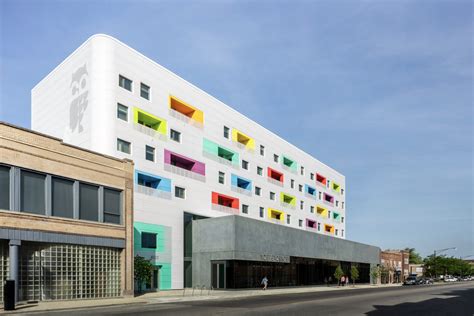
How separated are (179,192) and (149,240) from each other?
6699 millimetres

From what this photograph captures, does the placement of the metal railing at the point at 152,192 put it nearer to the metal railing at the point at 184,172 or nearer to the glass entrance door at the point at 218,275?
the metal railing at the point at 184,172

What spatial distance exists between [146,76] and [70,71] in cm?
718

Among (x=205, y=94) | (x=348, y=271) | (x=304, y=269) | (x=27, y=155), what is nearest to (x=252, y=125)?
(x=205, y=94)

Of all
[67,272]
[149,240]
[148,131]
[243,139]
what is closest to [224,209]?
[243,139]

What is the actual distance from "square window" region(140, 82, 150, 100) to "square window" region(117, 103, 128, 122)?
9.16ft

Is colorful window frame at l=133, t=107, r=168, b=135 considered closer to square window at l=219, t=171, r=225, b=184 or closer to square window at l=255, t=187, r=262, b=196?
square window at l=219, t=171, r=225, b=184

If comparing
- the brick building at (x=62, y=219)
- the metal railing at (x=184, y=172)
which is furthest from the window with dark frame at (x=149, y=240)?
the brick building at (x=62, y=219)

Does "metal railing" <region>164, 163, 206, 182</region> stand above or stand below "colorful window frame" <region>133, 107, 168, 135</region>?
below

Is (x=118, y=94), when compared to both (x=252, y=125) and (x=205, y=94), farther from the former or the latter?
(x=252, y=125)

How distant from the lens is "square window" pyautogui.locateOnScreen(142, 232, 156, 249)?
4378 cm

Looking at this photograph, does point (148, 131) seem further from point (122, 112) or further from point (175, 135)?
point (175, 135)

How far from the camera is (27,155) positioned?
27547 mm

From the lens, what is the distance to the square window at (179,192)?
160 ft

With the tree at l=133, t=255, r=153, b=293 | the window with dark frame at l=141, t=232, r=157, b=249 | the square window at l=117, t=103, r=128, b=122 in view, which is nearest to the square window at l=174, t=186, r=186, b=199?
the window with dark frame at l=141, t=232, r=157, b=249
